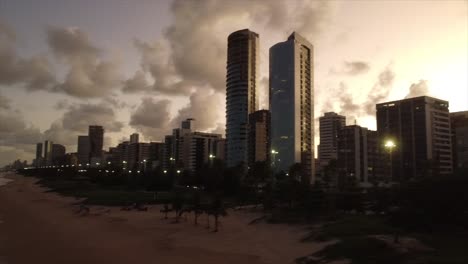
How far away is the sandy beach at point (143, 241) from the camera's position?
33.0 m

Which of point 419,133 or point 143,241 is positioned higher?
point 419,133

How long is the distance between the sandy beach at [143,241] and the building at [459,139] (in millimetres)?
121446

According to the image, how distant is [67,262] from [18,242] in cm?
1313

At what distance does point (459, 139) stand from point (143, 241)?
497 ft

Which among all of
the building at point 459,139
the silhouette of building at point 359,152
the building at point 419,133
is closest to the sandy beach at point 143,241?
the building at point 419,133

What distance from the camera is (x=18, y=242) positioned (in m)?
40.8

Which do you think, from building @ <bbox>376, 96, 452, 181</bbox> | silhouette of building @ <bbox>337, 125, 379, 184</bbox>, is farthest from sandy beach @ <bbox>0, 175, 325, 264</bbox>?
silhouette of building @ <bbox>337, 125, 379, 184</bbox>

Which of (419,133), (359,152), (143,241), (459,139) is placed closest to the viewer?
(143,241)

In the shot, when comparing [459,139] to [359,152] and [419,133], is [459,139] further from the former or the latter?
[359,152]

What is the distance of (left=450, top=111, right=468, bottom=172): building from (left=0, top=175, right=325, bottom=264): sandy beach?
121 meters

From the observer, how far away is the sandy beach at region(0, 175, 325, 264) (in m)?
33.0

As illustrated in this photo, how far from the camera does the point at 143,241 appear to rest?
135 ft

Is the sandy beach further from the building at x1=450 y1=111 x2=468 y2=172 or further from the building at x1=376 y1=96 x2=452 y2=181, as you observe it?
the building at x1=450 y1=111 x2=468 y2=172

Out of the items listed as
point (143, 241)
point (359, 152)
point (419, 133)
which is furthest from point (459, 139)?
point (143, 241)
